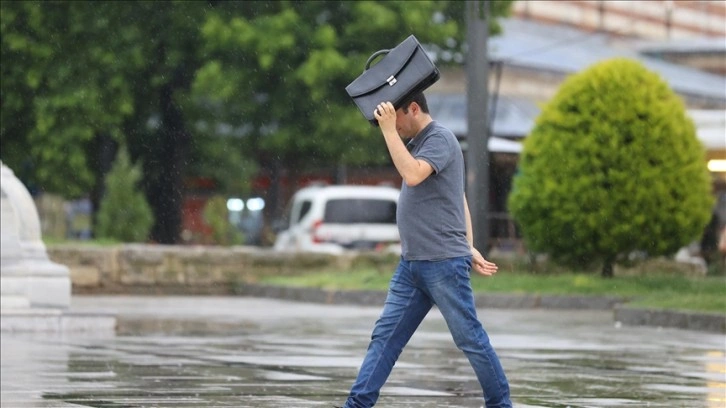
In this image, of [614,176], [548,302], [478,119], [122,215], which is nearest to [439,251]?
[548,302]

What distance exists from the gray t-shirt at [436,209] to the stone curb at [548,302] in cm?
1067

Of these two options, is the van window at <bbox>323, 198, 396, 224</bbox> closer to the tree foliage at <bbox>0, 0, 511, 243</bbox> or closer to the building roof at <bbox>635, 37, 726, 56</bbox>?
the tree foliage at <bbox>0, 0, 511, 243</bbox>

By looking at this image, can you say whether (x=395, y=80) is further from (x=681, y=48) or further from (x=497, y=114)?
(x=681, y=48)

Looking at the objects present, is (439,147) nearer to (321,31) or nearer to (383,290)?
(383,290)

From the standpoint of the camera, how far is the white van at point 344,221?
33.5 metres

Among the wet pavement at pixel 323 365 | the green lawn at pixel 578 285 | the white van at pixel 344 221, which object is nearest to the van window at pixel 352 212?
the white van at pixel 344 221

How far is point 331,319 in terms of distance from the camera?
67.4 ft

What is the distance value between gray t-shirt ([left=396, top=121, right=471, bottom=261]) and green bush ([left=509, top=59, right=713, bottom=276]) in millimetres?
17170

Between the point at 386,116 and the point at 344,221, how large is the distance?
2615 centimetres

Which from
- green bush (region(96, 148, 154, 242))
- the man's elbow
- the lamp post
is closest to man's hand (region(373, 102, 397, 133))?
the man's elbow

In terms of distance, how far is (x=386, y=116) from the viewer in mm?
7895

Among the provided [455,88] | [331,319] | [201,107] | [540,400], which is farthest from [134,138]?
[540,400]

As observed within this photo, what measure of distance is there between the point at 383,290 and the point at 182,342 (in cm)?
931

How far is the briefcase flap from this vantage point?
7.99 metres
